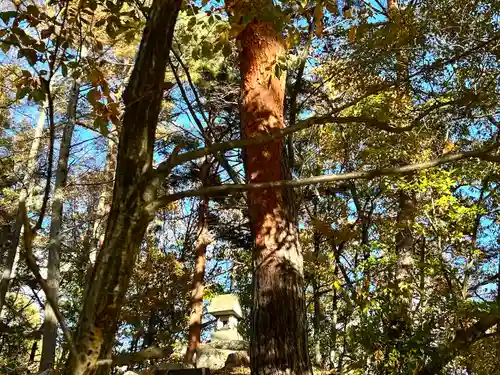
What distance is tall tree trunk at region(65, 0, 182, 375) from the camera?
0.89 meters

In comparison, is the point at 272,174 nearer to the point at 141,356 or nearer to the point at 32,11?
the point at 32,11

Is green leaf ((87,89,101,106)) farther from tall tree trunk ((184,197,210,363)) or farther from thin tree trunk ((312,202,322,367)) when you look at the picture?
tall tree trunk ((184,197,210,363))

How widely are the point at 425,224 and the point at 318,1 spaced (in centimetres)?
638

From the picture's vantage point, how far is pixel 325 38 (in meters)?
8.02

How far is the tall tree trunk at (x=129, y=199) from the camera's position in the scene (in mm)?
894

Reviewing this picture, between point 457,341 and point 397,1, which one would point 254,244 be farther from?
point 397,1

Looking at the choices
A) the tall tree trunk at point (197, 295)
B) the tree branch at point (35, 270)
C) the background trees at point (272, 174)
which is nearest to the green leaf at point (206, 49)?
the background trees at point (272, 174)

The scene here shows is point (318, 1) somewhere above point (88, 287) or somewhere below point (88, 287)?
above

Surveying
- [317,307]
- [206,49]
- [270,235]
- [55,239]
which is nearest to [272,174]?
[270,235]

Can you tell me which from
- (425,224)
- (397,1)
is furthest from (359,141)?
(397,1)

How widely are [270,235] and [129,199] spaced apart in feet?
8.00

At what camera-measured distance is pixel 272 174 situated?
11.7ft

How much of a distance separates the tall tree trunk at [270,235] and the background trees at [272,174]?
0.01 meters

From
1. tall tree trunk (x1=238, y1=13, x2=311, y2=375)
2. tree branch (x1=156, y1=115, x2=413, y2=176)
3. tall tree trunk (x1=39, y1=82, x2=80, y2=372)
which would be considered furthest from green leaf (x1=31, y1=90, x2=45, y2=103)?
tall tree trunk (x1=39, y1=82, x2=80, y2=372)
